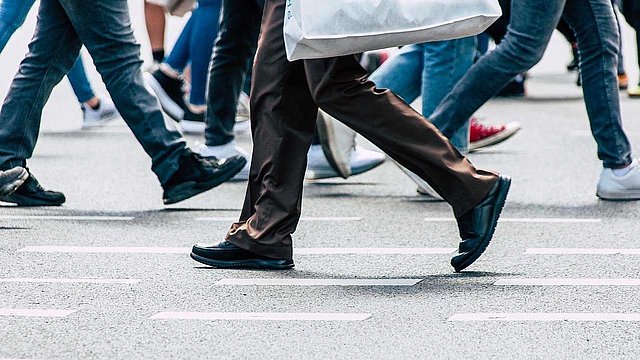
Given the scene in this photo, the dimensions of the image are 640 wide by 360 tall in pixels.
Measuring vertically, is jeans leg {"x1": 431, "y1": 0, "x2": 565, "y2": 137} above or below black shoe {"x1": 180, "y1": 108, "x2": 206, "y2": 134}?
above

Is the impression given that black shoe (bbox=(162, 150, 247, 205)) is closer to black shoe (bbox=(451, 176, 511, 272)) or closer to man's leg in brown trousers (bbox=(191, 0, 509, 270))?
man's leg in brown trousers (bbox=(191, 0, 509, 270))

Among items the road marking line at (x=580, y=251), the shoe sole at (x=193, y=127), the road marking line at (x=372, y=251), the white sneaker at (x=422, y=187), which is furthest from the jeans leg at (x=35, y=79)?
the shoe sole at (x=193, y=127)

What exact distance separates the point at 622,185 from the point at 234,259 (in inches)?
83.4

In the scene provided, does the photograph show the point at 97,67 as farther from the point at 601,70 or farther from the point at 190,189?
the point at 601,70

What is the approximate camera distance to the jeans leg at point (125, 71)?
5.96 m

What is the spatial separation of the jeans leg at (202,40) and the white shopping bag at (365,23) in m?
4.72

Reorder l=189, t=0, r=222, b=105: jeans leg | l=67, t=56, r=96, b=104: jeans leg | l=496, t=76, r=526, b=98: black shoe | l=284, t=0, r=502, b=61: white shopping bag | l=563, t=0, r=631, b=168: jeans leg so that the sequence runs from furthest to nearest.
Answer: l=496, t=76, r=526, b=98: black shoe
l=67, t=56, r=96, b=104: jeans leg
l=189, t=0, r=222, b=105: jeans leg
l=563, t=0, r=631, b=168: jeans leg
l=284, t=0, r=502, b=61: white shopping bag

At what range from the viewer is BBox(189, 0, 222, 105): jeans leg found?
9.02m

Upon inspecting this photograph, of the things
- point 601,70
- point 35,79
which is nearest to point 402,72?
point 601,70

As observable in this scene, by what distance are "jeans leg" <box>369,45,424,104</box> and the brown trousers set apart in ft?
6.98

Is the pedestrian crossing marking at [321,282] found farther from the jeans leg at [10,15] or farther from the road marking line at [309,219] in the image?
the jeans leg at [10,15]

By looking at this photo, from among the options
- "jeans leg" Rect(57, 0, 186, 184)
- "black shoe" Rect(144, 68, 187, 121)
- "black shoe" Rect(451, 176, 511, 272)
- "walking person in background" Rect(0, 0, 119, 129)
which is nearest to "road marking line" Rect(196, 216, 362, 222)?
"jeans leg" Rect(57, 0, 186, 184)

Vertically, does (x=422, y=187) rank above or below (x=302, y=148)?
below

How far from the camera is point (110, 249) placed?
5180 millimetres
